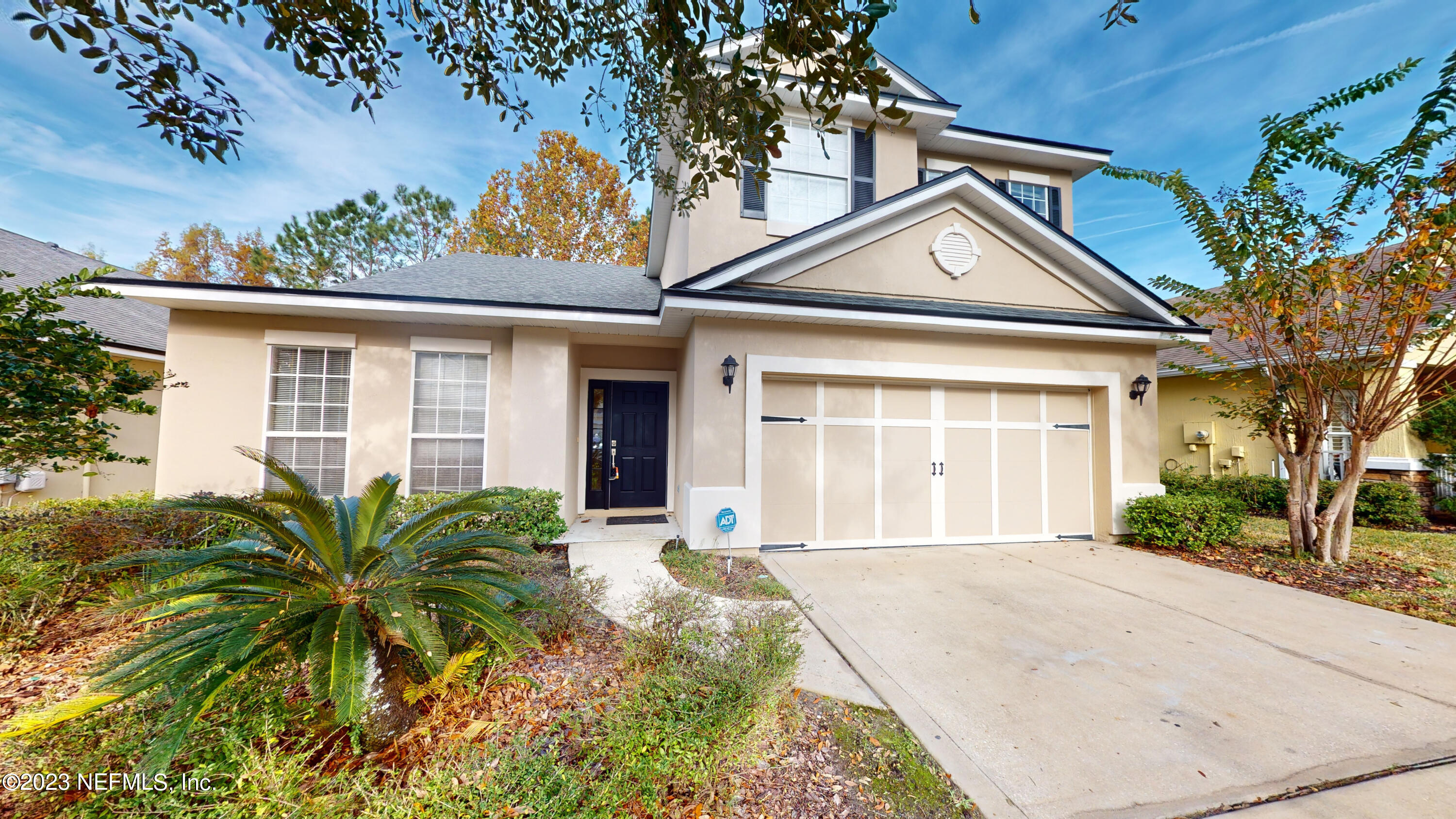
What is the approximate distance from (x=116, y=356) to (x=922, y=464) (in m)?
12.0

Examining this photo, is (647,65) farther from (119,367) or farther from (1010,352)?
(1010,352)

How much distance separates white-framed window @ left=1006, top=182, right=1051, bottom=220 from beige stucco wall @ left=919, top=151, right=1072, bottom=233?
197 mm

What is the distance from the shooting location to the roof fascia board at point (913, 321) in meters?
5.65

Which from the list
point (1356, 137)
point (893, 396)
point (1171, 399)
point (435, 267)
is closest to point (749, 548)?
point (893, 396)

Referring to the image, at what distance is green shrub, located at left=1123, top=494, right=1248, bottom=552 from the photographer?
6434 mm

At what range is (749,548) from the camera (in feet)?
19.3

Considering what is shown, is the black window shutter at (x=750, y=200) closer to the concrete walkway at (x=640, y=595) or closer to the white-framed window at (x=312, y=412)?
the concrete walkway at (x=640, y=595)

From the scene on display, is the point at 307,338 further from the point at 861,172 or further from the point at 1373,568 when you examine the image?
the point at 1373,568

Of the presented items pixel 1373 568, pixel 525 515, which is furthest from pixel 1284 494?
pixel 525 515

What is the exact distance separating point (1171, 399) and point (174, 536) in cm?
1656

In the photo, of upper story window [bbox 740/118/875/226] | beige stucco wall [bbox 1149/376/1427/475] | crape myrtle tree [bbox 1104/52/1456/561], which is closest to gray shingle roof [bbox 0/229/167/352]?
upper story window [bbox 740/118/875/226]

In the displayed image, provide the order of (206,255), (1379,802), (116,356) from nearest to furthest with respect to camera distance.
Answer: (1379,802) → (116,356) → (206,255)


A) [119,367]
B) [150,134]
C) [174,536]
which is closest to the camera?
[150,134]

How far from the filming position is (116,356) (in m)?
7.21
